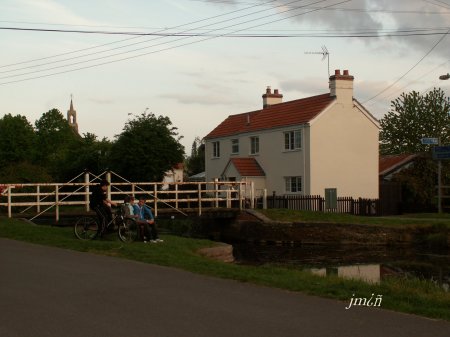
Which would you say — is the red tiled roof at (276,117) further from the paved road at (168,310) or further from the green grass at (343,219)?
the paved road at (168,310)

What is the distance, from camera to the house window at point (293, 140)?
134 ft

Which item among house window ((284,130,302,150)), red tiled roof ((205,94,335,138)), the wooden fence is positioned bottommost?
the wooden fence

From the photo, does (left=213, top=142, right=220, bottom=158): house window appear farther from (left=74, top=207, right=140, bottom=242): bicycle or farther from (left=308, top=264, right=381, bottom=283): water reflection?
(left=74, top=207, right=140, bottom=242): bicycle

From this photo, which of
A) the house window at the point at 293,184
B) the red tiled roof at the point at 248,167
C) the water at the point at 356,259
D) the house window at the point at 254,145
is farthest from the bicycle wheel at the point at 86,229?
the house window at the point at 254,145

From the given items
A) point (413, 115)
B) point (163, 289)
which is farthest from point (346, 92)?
point (163, 289)

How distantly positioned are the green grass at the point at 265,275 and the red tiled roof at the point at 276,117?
22269 millimetres

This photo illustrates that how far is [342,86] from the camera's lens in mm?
40906

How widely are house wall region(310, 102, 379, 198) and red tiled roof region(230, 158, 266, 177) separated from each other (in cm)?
485

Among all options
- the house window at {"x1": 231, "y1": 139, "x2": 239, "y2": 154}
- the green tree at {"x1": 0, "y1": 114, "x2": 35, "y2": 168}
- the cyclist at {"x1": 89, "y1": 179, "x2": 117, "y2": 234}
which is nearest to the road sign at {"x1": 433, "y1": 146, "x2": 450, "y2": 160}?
the house window at {"x1": 231, "y1": 139, "x2": 239, "y2": 154}

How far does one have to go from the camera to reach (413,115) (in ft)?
196

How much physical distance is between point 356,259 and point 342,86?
1839 cm

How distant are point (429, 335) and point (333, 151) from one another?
111 ft

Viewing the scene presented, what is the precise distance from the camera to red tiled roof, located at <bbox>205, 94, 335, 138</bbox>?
41.0 meters

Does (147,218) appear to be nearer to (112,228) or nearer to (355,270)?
(112,228)
